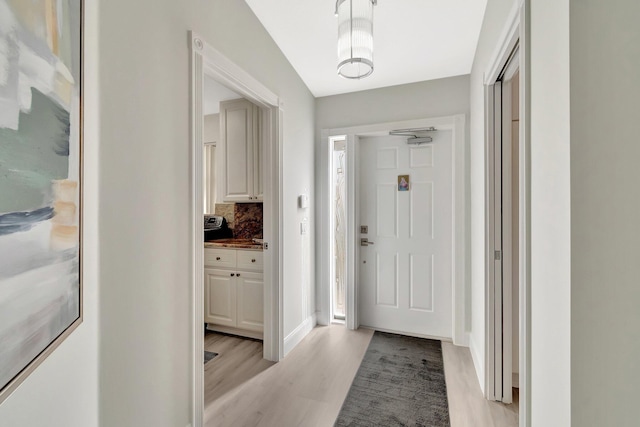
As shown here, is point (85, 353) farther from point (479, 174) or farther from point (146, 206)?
point (479, 174)

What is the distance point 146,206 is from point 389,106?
251 cm

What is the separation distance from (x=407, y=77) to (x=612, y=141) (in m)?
2.43

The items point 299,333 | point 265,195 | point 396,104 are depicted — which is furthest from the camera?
point 396,104

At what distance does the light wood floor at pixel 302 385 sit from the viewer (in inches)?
72.3

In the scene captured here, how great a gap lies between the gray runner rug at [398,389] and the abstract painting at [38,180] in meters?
1.64

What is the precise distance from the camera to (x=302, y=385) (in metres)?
2.18

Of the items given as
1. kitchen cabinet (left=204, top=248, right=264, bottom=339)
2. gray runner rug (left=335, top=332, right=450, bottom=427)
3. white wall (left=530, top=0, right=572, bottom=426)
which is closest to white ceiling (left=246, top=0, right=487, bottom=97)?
white wall (left=530, top=0, right=572, bottom=426)

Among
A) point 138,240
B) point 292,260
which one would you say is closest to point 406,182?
point 292,260

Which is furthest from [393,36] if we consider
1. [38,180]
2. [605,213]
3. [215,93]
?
[38,180]

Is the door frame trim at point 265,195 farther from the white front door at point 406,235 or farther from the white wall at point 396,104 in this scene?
the white front door at point 406,235

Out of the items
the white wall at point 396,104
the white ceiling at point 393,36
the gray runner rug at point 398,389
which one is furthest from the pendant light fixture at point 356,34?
the gray runner rug at point 398,389

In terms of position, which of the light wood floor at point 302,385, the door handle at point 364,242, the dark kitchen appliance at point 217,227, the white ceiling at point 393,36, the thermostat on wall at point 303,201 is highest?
the white ceiling at point 393,36

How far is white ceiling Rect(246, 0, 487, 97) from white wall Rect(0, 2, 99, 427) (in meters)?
1.46

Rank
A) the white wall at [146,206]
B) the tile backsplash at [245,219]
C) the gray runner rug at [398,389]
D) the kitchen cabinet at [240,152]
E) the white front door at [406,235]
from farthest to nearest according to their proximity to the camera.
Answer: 1. the tile backsplash at [245,219]
2. the kitchen cabinet at [240,152]
3. the white front door at [406,235]
4. the gray runner rug at [398,389]
5. the white wall at [146,206]
